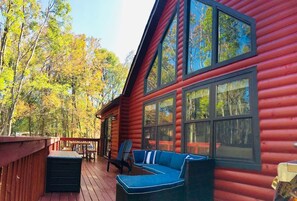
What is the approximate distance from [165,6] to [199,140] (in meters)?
4.26

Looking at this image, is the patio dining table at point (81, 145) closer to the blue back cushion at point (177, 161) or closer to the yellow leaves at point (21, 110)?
the yellow leaves at point (21, 110)

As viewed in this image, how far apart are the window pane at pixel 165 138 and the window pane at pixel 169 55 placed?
3.93 feet

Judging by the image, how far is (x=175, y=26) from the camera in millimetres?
6430

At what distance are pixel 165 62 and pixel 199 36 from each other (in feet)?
5.24

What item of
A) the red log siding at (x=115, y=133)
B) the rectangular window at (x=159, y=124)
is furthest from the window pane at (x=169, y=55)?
the red log siding at (x=115, y=133)

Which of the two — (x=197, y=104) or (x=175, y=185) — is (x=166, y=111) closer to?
(x=197, y=104)

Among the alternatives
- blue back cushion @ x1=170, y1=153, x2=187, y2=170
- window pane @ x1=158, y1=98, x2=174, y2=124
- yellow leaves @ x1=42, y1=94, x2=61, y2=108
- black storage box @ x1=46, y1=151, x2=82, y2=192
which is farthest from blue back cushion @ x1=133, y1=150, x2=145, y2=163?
yellow leaves @ x1=42, y1=94, x2=61, y2=108

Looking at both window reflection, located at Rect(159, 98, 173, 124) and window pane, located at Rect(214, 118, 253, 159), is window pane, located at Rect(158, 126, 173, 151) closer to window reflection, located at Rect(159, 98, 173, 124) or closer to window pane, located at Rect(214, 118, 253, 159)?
window reflection, located at Rect(159, 98, 173, 124)

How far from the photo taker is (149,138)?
7.11 metres

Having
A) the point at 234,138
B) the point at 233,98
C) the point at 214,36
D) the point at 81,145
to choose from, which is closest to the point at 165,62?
the point at 214,36

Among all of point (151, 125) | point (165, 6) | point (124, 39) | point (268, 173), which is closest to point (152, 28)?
point (165, 6)

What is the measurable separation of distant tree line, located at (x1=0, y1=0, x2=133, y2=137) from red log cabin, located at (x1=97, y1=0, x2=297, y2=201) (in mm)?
7279

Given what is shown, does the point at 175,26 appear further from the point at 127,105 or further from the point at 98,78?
the point at 98,78

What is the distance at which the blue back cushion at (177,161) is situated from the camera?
475cm
